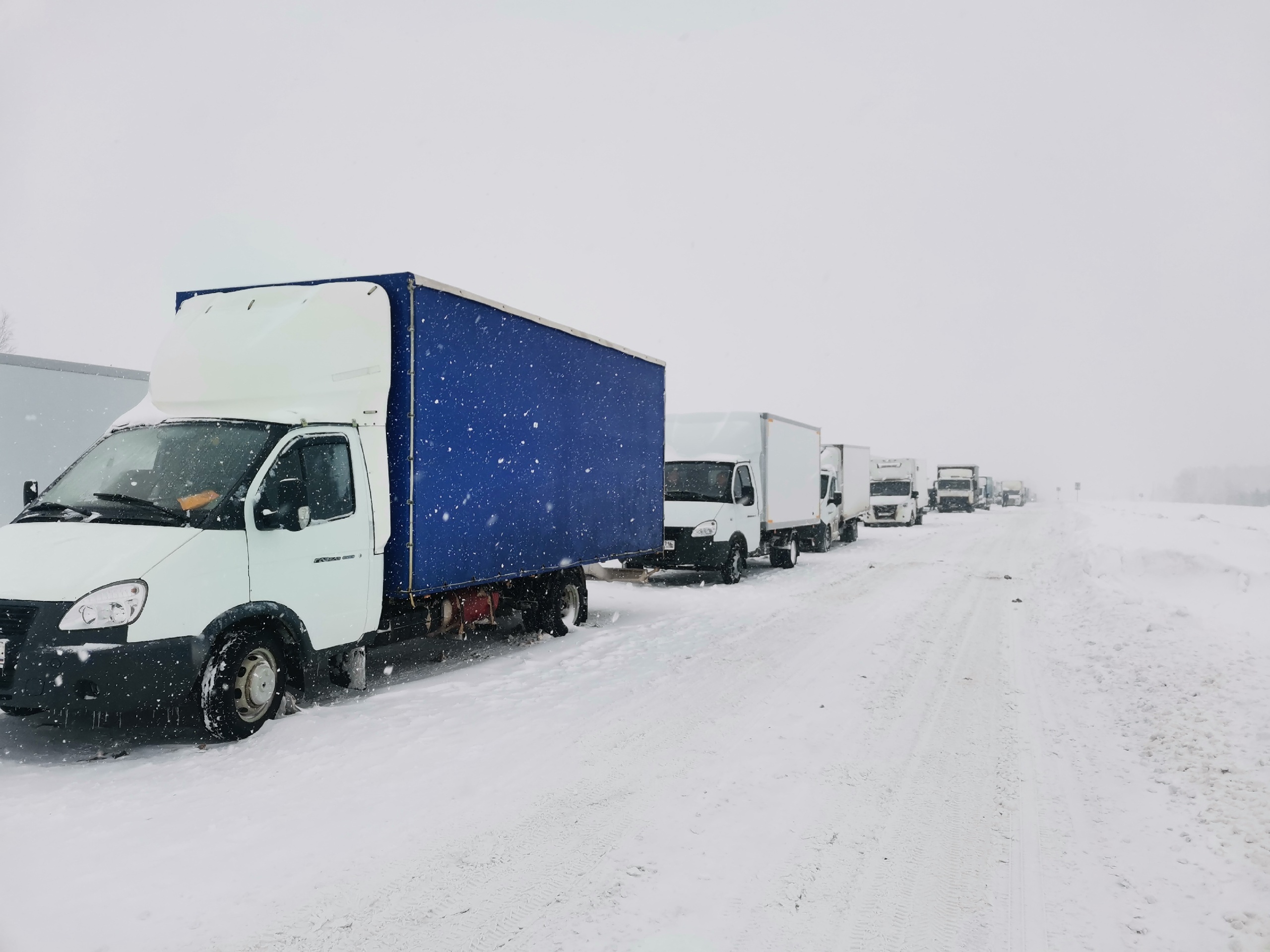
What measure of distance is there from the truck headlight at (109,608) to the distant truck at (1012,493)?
251 feet

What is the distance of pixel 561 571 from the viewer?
1005 centimetres

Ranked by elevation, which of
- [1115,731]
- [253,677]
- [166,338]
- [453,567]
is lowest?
[1115,731]

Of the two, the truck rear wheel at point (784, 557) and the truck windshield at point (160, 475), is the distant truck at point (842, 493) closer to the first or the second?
the truck rear wheel at point (784, 557)

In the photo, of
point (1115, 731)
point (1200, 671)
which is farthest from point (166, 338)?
point (1200, 671)

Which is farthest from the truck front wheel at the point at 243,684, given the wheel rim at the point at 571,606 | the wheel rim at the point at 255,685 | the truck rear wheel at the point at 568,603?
the wheel rim at the point at 571,606

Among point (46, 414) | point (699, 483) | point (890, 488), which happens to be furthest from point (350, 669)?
point (890, 488)

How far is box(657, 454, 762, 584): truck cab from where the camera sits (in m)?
14.7

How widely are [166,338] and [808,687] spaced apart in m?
6.68

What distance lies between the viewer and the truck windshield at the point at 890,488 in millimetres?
35031

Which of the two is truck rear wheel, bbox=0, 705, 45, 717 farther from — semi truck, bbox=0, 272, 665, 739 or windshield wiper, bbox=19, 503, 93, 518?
windshield wiper, bbox=19, 503, 93, 518

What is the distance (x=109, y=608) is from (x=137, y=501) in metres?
0.97

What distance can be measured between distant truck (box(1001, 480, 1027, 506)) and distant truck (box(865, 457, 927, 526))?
41780 millimetres

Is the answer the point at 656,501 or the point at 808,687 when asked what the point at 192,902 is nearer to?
the point at 808,687

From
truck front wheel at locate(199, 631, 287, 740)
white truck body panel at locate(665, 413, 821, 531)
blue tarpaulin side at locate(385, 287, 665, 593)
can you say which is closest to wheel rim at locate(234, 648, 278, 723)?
truck front wheel at locate(199, 631, 287, 740)
